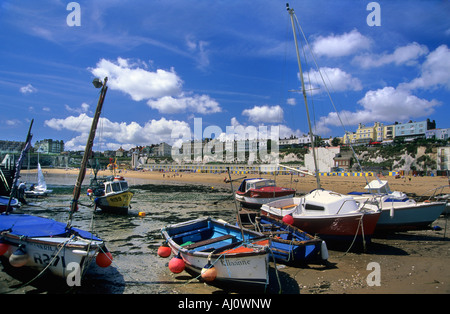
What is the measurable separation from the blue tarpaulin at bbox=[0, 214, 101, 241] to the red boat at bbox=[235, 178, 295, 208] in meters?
16.7

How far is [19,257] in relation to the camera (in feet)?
27.1

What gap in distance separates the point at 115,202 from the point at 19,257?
46.0ft

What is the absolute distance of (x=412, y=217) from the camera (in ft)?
46.2

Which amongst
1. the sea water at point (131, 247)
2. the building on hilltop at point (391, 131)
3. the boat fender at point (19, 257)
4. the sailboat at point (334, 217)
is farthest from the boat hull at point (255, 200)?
the building on hilltop at point (391, 131)

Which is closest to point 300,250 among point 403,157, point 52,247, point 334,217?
point 334,217

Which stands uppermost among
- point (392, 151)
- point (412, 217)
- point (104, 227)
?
point (392, 151)

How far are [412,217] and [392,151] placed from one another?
78423 millimetres

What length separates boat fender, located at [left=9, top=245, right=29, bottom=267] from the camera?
→ 8.20 meters

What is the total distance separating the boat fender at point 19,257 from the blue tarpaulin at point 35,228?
0.50 metres

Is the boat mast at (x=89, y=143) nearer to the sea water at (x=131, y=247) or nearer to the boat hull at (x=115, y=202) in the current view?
the sea water at (x=131, y=247)
